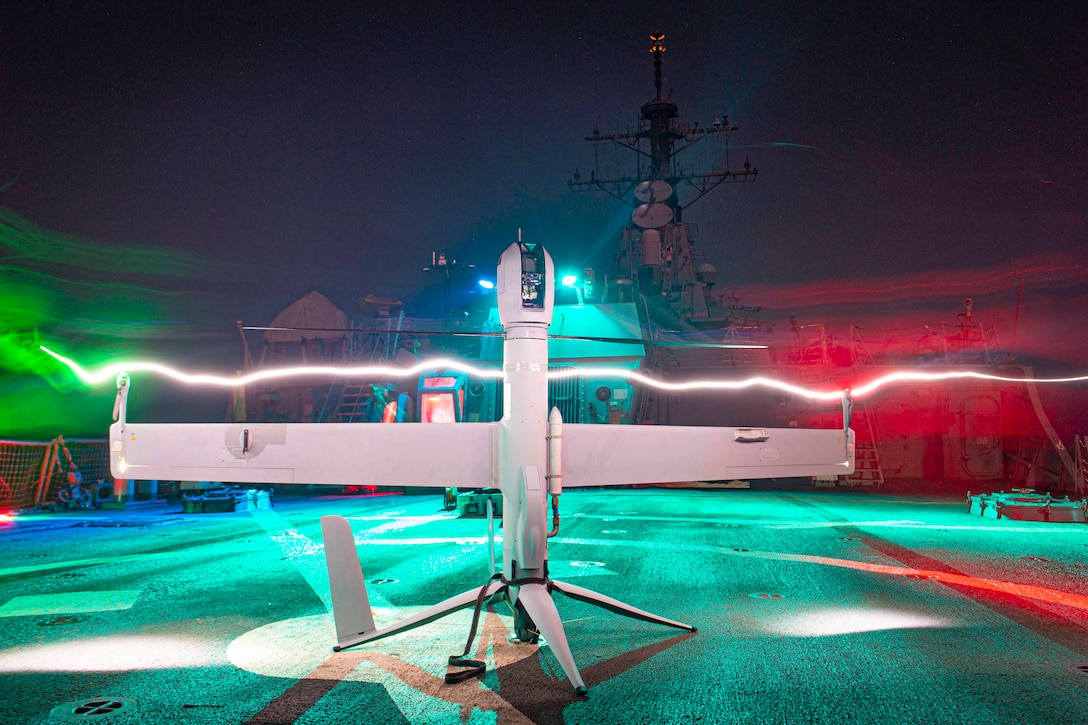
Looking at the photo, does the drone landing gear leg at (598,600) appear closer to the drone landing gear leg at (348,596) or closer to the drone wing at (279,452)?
the drone landing gear leg at (348,596)

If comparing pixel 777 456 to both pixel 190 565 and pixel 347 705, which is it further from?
pixel 190 565

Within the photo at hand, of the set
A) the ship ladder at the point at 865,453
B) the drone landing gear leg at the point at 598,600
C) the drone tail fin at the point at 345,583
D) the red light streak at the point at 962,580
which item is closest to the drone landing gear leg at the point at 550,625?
the drone landing gear leg at the point at 598,600

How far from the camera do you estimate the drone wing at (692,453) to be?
5191 millimetres

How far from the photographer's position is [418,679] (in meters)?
4.48

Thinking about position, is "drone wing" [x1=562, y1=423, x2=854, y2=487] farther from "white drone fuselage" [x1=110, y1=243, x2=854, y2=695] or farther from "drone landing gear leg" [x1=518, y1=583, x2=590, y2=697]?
"drone landing gear leg" [x1=518, y1=583, x2=590, y2=697]

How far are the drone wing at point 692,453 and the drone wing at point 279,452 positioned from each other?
1128mm

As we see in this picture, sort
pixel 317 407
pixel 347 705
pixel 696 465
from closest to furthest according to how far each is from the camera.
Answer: pixel 347 705, pixel 696 465, pixel 317 407

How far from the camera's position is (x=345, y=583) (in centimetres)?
481

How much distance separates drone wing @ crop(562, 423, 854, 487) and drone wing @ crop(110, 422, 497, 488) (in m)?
1.13

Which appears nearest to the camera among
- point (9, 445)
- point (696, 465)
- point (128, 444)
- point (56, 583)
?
point (128, 444)

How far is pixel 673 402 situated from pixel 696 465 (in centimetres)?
1809

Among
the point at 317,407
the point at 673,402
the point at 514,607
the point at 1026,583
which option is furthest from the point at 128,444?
the point at 673,402

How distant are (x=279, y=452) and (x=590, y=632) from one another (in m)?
3.22

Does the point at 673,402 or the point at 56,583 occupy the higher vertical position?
the point at 673,402
